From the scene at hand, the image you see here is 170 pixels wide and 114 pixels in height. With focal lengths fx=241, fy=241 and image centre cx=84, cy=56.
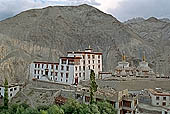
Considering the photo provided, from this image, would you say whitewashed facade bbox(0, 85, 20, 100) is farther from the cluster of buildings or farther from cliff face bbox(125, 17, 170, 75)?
cliff face bbox(125, 17, 170, 75)

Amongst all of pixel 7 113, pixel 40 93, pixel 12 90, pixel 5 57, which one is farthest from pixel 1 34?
pixel 7 113

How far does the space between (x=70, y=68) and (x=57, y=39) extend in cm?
3685

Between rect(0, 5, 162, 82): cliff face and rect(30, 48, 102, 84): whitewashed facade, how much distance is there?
14.1 meters

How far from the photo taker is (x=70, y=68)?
40.8m

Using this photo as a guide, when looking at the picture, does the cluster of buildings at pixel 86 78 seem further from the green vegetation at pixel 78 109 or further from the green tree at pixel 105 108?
the green vegetation at pixel 78 109

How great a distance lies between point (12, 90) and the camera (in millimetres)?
38562

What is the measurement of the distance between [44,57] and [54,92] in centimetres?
3422

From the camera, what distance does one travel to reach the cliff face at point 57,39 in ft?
206

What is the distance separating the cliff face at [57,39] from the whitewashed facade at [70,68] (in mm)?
14110

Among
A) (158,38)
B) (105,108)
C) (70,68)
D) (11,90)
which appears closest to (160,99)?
(105,108)

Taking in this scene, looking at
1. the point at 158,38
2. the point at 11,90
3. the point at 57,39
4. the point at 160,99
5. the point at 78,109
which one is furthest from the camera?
the point at 158,38

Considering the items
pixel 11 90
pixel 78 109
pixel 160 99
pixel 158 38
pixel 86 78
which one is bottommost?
pixel 78 109

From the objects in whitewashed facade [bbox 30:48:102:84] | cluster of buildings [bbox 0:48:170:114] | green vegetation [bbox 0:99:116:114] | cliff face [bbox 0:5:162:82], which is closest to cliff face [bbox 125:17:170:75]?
cliff face [bbox 0:5:162:82]

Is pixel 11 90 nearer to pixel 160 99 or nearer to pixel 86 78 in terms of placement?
pixel 86 78
